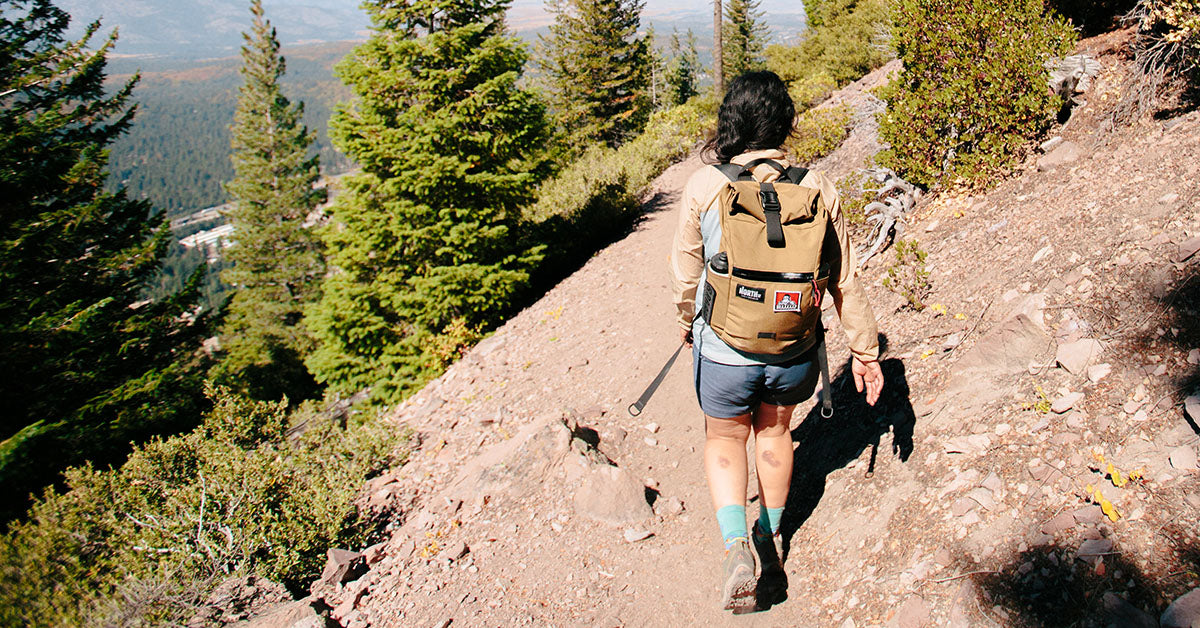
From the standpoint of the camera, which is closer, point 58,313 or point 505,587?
point 505,587

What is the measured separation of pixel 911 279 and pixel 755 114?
2.97 m

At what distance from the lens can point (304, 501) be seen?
4.53m

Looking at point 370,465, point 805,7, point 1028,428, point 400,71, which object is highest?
point 805,7

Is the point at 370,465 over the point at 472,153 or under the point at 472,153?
under

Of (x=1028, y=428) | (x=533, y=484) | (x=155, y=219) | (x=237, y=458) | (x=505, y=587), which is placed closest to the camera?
(x=1028, y=428)

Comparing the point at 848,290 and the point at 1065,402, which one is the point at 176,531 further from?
the point at 1065,402

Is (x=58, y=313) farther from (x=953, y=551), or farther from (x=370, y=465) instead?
(x=953, y=551)

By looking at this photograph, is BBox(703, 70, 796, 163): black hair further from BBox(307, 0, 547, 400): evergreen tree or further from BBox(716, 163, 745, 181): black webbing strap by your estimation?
BBox(307, 0, 547, 400): evergreen tree

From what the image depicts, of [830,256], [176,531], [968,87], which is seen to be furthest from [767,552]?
[968,87]

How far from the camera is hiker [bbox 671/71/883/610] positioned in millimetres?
2213

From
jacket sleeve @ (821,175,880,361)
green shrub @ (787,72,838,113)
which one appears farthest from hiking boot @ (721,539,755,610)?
green shrub @ (787,72,838,113)

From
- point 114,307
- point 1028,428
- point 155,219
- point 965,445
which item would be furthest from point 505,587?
point 155,219

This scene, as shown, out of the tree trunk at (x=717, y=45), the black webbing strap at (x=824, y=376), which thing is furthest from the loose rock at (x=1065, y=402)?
the tree trunk at (x=717, y=45)

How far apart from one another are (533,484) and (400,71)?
7.59 metres
